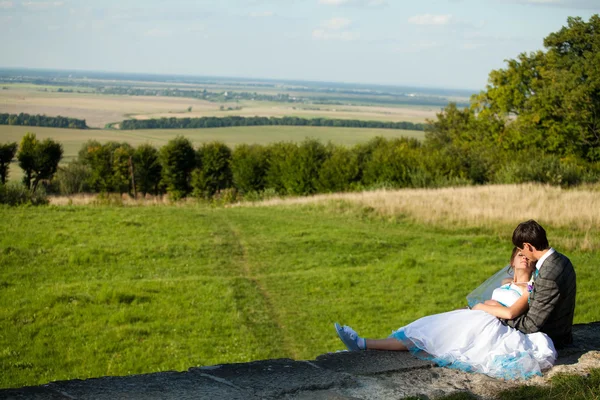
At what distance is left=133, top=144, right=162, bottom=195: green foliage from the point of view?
4789 centimetres

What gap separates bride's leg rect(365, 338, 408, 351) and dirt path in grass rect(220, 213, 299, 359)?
172 inches

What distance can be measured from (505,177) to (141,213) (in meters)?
18.7

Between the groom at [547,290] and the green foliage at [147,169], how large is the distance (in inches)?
1758

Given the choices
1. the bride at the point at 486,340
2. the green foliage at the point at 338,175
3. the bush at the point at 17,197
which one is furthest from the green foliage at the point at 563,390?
the green foliage at the point at 338,175

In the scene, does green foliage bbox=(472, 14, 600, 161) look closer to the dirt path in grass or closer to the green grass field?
the green grass field

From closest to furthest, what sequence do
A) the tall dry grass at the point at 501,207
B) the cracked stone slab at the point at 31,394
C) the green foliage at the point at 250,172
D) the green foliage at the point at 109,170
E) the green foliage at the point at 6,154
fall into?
the cracked stone slab at the point at 31,394 < the tall dry grass at the point at 501,207 < the green foliage at the point at 6,154 < the green foliage at the point at 250,172 < the green foliage at the point at 109,170

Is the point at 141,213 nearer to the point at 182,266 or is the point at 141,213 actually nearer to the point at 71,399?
the point at 182,266

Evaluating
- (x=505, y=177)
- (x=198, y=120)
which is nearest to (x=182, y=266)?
(x=505, y=177)

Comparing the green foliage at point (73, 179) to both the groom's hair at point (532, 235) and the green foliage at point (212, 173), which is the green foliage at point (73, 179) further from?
the groom's hair at point (532, 235)

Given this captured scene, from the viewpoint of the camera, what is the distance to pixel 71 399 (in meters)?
4.09

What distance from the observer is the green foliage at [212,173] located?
156ft

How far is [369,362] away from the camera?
5.23 m

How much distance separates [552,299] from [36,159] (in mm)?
45588

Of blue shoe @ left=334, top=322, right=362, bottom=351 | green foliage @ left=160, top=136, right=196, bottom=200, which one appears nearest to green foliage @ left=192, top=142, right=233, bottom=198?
green foliage @ left=160, top=136, right=196, bottom=200
